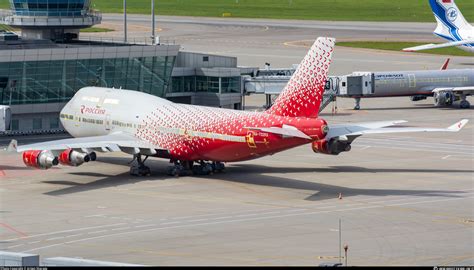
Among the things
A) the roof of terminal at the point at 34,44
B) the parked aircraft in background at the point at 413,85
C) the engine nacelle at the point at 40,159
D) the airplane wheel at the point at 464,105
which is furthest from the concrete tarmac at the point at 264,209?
the airplane wheel at the point at 464,105

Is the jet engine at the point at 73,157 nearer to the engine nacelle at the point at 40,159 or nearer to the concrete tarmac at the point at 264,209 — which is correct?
the engine nacelle at the point at 40,159

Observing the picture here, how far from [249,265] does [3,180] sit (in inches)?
1306

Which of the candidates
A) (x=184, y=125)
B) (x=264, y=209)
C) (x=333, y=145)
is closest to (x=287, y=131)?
(x=264, y=209)

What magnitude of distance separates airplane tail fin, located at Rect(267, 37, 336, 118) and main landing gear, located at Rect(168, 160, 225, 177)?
927cm

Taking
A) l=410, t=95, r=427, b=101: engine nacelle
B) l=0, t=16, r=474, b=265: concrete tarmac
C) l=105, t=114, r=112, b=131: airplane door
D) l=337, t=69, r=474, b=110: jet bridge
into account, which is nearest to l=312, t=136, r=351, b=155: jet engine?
l=0, t=16, r=474, b=265: concrete tarmac

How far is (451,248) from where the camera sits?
62.8 meters

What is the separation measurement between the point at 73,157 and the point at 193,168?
926 centimetres

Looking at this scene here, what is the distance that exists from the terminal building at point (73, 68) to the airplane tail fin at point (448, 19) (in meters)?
50.6

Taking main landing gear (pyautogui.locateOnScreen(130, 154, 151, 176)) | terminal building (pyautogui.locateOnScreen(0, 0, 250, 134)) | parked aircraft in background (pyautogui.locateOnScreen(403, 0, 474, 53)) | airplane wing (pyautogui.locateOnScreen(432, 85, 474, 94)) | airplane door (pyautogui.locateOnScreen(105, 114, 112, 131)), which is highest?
parked aircraft in background (pyautogui.locateOnScreen(403, 0, 474, 53))

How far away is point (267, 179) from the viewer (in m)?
86.6

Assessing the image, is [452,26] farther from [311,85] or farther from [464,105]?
[311,85]

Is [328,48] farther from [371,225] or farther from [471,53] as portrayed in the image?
[471,53]

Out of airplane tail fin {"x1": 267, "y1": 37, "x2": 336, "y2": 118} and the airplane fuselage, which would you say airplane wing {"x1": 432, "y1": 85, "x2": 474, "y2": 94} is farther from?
airplane tail fin {"x1": 267, "y1": 37, "x2": 336, "y2": 118}

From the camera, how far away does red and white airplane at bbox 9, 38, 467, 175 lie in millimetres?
81125
